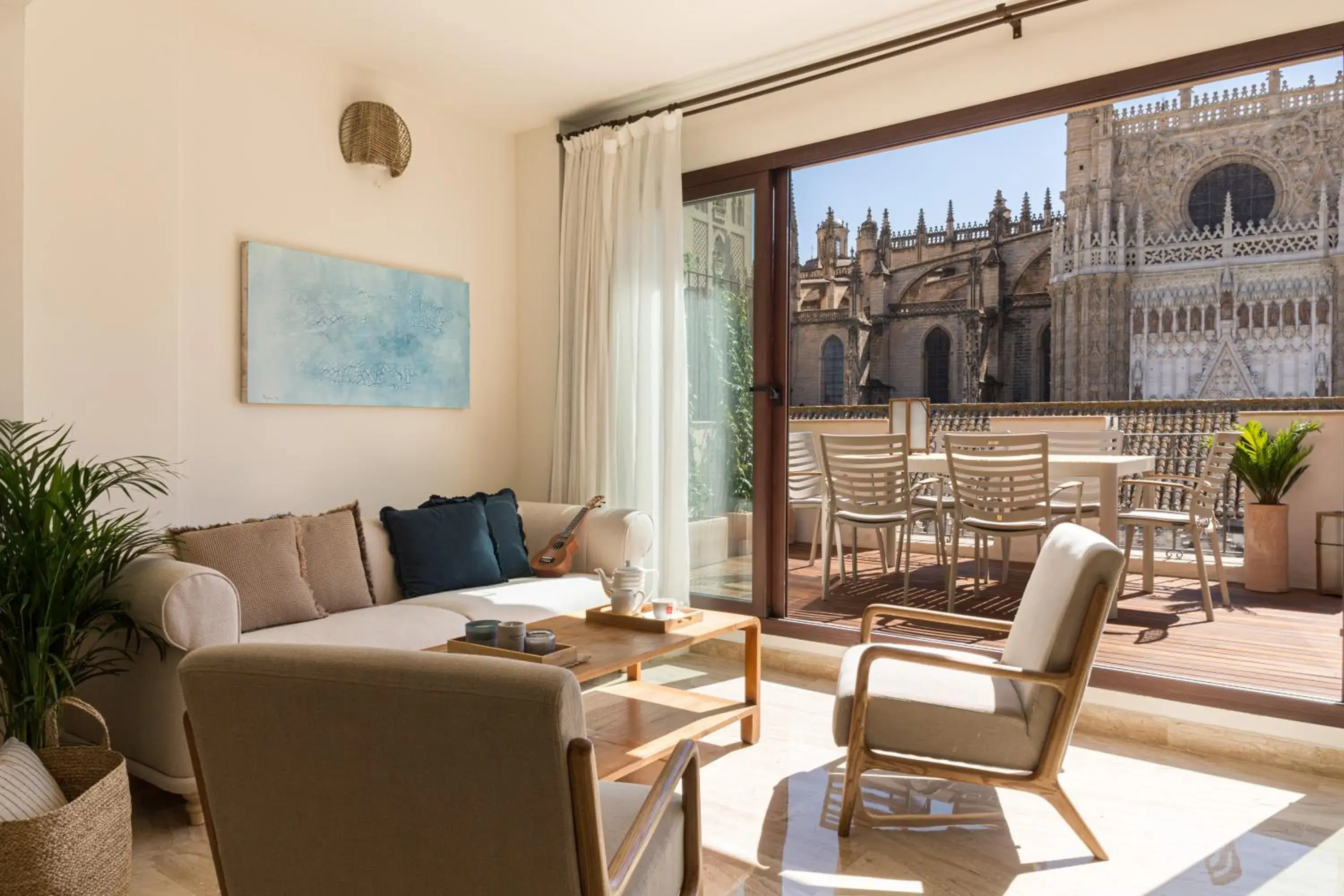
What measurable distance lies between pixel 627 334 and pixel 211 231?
191 centimetres

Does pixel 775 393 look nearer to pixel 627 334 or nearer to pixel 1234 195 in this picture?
pixel 627 334

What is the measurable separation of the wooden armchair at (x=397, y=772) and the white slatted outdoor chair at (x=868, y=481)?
416cm

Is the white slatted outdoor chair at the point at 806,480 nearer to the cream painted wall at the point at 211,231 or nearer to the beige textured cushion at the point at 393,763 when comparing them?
the cream painted wall at the point at 211,231

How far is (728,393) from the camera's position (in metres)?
4.43

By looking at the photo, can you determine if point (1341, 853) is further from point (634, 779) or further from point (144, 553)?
point (144, 553)

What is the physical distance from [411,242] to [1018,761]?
11.6 feet

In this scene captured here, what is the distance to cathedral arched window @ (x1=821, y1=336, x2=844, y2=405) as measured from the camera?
75.6ft

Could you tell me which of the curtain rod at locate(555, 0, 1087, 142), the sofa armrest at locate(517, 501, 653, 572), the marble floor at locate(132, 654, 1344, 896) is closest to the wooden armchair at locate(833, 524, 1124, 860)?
the marble floor at locate(132, 654, 1344, 896)

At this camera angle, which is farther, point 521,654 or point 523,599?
point 523,599

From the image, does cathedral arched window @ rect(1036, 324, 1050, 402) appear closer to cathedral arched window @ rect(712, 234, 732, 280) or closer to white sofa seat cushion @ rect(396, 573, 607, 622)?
cathedral arched window @ rect(712, 234, 732, 280)

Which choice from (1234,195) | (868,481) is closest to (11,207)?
(868,481)

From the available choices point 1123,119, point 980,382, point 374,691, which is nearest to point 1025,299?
point 980,382

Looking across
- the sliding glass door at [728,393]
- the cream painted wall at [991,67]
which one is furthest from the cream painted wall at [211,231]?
the cream painted wall at [991,67]

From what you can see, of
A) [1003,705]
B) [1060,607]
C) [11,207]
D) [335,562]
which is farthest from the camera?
Result: [335,562]
